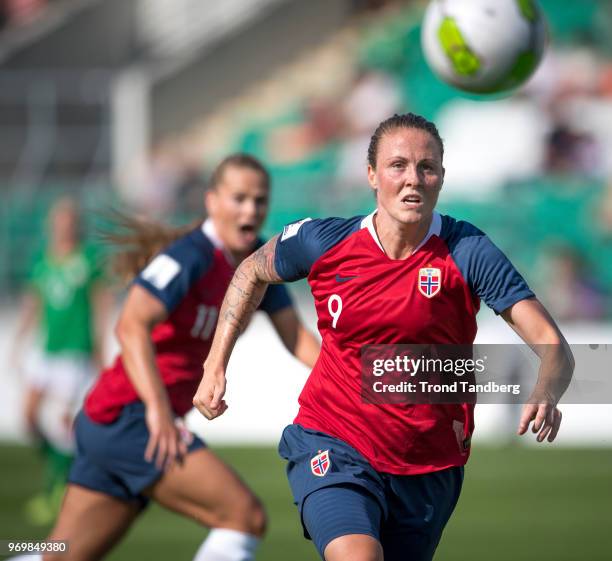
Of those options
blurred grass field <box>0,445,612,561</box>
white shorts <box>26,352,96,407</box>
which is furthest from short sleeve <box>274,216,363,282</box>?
white shorts <box>26,352,96,407</box>

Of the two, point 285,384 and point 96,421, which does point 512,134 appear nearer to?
point 285,384

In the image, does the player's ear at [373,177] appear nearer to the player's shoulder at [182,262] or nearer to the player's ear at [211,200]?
the player's shoulder at [182,262]

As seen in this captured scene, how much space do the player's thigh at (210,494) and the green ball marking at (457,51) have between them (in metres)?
2.14

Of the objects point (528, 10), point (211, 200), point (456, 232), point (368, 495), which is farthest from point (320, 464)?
point (528, 10)

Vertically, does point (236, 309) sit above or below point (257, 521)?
above

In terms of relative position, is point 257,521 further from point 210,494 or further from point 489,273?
point 489,273

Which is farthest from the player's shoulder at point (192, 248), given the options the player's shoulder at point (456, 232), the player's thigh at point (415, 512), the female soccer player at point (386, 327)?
the player's thigh at point (415, 512)

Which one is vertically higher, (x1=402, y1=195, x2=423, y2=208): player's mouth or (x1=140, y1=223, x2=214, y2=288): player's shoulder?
(x1=140, y1=223, x2=214, y2=288): player's shoulder

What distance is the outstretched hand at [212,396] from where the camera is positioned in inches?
177

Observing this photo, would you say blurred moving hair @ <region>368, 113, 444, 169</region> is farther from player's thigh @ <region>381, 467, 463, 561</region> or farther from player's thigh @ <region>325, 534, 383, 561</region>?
player's thigh @ <region>325, 534, 383, 561</region>

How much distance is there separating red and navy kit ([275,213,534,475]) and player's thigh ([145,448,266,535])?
3.13ft

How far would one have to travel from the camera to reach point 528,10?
19.4 feet

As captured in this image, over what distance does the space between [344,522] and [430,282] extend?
0.91m

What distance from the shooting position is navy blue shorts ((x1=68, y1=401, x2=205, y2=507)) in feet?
18.6
